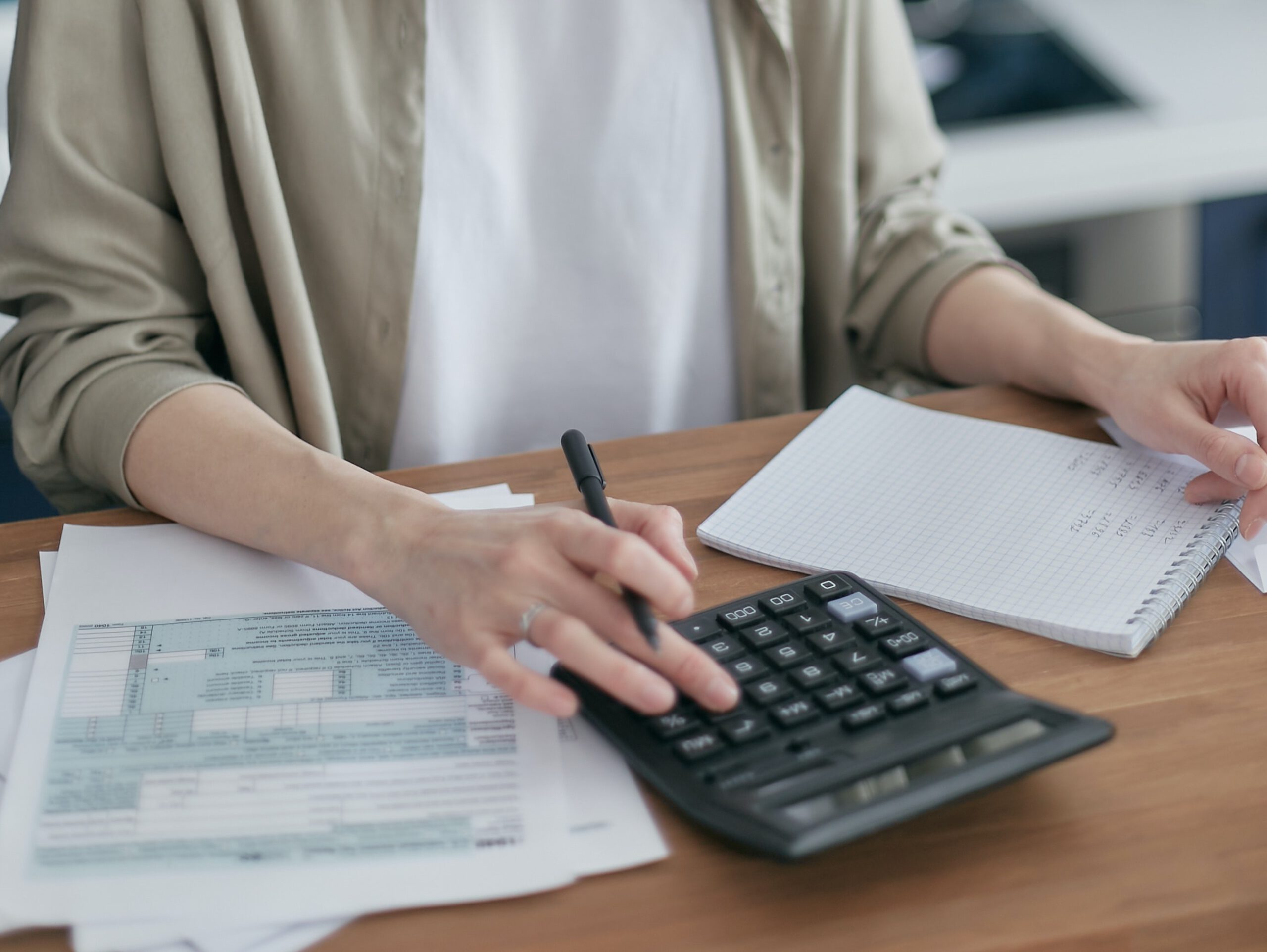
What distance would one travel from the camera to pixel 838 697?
47 cm

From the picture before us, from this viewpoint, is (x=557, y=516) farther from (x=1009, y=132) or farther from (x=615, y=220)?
(x=1009, y=132)

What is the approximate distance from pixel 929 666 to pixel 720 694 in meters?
0.09

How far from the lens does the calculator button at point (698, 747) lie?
449 mm

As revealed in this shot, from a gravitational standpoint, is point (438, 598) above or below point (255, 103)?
below

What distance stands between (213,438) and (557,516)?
261 millimetres

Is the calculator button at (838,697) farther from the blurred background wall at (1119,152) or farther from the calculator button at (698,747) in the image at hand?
the blurred background wall at (1119,152)

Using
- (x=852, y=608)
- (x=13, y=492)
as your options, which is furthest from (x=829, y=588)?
(x=13, y=492)

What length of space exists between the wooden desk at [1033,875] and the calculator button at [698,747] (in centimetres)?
2

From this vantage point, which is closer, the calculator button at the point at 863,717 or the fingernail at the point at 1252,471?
the calculator button at the point at 863,717

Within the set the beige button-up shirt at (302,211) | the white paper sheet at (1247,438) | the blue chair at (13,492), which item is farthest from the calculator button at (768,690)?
the blue chair at (13,492)

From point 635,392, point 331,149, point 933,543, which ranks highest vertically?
point 331,149

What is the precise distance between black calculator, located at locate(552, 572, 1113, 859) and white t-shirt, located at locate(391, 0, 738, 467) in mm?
468

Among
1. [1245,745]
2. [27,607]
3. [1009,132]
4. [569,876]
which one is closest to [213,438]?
[27,607]

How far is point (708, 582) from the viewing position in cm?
61
